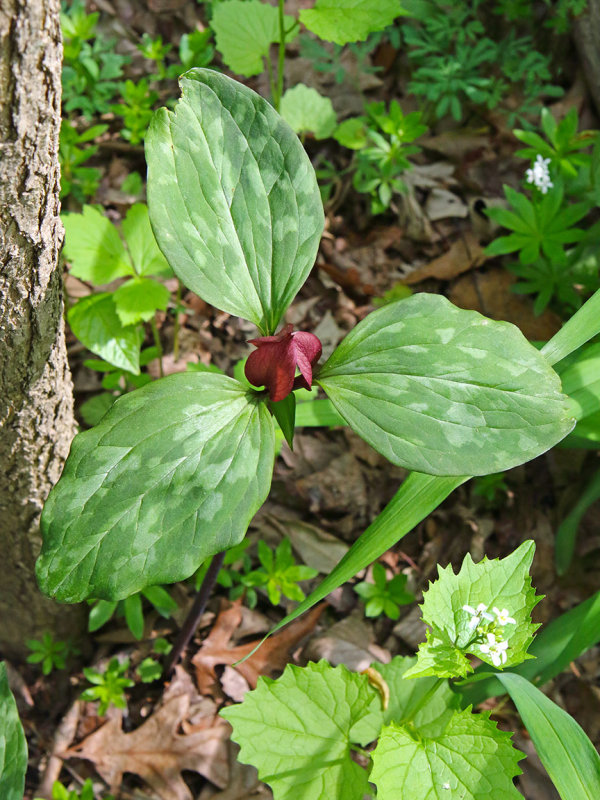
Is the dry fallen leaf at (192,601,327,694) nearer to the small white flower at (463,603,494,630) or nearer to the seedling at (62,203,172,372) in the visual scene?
the seedling at (62,203,172,372)

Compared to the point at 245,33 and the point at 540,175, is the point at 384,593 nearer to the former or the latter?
the point at 540,175

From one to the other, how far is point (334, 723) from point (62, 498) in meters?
0.73

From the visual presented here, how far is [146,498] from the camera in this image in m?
0.91

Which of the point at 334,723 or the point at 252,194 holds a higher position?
the point at 252,194

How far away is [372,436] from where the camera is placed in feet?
3.00

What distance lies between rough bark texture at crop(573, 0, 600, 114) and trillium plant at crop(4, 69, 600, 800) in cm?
180

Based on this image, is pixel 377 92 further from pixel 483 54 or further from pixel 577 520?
pixel 577 520

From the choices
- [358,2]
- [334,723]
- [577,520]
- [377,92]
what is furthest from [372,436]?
[377,92]

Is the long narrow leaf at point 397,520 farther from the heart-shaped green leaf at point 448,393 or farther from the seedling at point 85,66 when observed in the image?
the seedling at point 85,66

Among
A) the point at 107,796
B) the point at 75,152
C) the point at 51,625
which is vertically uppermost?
the point at 75,152

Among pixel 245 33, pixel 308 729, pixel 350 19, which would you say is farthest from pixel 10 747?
pixel 245 33

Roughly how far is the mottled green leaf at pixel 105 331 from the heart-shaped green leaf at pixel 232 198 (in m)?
0.73

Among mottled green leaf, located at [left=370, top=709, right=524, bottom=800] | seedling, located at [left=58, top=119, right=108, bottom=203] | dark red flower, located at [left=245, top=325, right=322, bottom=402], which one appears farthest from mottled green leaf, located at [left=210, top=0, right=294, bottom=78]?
mottled green leaf, located at [left=370, top=709, right=524, bottom=800]

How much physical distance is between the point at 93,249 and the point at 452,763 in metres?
1.37
